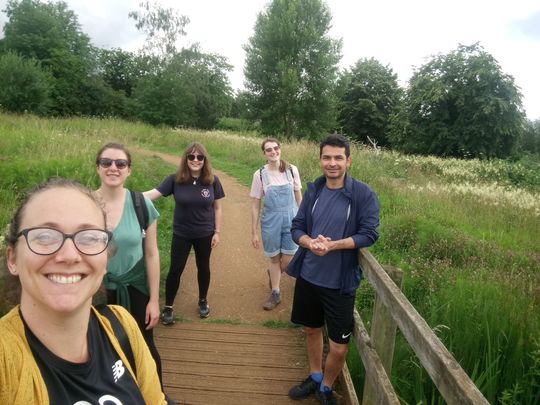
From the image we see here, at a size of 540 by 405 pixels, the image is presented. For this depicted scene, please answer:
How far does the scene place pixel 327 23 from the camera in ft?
92.1

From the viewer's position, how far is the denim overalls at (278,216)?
4.39 metres

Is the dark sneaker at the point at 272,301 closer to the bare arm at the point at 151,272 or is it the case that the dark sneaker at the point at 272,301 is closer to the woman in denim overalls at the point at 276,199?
the woman in denim overalls at the point at 276,199

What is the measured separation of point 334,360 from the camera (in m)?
2.93

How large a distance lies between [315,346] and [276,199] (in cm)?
175

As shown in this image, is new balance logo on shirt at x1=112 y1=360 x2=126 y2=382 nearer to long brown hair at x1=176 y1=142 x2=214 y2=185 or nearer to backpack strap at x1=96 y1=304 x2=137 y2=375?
backpack strap at x1=96 y1=304 x2=137 y2=375

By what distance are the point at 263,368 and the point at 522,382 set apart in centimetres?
210

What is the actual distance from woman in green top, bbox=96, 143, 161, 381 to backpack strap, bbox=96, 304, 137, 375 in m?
1.12

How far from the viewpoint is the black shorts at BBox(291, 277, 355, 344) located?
9.39 feet

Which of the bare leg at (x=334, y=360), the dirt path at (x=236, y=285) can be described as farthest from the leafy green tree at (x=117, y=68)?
the bare leg at (x=334, y=360)

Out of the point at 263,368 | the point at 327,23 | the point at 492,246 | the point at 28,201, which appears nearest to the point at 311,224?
the point at 263,368

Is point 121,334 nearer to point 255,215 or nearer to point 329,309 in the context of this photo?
point 329,309

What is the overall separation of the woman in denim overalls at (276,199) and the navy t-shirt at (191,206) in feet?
2.09

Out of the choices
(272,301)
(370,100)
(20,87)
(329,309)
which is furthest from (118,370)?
(370,100)

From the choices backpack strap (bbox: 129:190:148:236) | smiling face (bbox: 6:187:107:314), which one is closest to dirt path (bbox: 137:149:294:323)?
backpack strap (bbox: 129:190:148:236)
